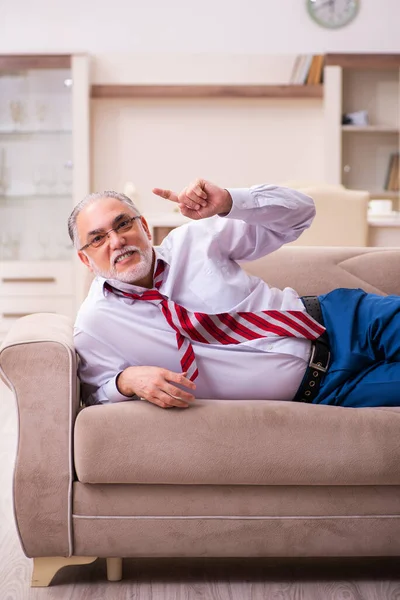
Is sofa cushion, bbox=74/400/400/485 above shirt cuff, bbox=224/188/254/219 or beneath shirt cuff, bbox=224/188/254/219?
beneath

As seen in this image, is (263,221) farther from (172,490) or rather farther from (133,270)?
(172,490)

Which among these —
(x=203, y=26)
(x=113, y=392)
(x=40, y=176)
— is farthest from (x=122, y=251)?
(x=203, y=26)

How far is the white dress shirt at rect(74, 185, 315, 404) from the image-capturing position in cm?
187

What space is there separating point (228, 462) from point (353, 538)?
1.07ft

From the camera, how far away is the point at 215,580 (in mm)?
1803

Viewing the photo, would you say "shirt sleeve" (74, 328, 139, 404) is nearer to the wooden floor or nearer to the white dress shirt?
the white dress shirt

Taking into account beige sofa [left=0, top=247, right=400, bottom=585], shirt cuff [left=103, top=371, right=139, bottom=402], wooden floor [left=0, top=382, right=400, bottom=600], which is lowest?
wooden floor [left=0, top=382, right=400, bottom=600]

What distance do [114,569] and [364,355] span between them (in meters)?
0.76

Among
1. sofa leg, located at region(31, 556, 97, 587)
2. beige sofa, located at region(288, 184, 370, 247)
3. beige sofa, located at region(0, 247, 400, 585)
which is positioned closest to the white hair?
beige sofa, located at region(0, 247, 400, 585)

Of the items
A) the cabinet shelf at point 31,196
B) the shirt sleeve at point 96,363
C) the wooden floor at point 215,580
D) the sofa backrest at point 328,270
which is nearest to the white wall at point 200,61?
the cabinet shelf at point 31,196

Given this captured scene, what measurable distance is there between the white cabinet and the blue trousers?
10.1ft

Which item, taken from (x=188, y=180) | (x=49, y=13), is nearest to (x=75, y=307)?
(x=188, y=180)

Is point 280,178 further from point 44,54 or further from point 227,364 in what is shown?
point 227,364

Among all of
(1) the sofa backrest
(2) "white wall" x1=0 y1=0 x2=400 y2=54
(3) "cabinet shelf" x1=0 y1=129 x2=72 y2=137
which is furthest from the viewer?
(2) "white wall" x1=0 y1=0 x2=400 y2=54
